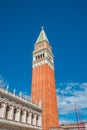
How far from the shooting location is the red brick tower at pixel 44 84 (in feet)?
170

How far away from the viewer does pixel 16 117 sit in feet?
117

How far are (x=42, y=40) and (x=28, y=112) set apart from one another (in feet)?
117

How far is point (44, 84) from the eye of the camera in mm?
57562

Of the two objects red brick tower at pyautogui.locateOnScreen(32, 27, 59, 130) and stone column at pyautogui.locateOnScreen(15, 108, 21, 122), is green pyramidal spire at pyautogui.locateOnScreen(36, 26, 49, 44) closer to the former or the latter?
red brick tower at pyautogui.locateOnScreen(32, 27, 59, 130)

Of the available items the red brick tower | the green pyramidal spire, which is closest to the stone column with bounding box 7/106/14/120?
the red brick tower

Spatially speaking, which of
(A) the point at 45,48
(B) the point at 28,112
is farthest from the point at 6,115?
(A) the point at 45,48

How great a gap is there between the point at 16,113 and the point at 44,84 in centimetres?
2270

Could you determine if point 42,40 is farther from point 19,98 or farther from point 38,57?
point 19,98

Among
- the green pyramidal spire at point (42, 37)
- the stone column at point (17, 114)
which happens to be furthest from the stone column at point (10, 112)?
the green pyramidal spire at point (42, 37)

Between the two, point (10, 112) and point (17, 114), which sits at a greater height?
point (10, 112)

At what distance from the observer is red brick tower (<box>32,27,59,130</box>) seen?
51938 mm

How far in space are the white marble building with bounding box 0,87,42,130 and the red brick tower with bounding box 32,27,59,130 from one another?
8.24 meters

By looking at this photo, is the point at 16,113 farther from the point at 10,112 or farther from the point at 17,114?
the point at 10,112

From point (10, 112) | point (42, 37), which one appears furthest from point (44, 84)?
point (10, 112)
